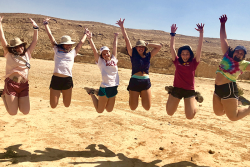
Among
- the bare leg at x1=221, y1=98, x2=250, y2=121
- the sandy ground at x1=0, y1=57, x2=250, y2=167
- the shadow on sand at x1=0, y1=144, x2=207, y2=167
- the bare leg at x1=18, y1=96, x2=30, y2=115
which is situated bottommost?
the shadow on sand at x1=0, y1=144, x2=207, y2=167

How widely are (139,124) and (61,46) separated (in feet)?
13.0

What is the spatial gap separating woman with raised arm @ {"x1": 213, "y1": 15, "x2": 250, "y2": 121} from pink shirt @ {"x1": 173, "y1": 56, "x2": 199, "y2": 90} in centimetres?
59

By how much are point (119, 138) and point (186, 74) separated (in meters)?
2.82

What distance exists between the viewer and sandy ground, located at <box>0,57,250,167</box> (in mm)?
5438

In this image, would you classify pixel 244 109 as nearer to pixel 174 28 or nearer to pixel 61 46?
pixel 174 28

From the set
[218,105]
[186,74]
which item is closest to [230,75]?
[218,105]

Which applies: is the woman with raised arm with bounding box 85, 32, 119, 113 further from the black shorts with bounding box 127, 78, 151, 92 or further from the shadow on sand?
the shadow on sand

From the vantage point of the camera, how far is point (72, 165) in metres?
5.12

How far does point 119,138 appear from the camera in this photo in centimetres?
660

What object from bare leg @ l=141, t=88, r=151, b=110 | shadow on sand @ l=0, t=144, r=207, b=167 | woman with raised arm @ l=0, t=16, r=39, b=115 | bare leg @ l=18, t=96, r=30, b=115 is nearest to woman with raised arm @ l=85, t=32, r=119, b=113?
bare leg @ l=141, t=88, r=151, b=110

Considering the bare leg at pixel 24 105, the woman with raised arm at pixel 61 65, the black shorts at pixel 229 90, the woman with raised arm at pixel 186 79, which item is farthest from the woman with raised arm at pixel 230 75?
the bare leg at pixel 24 105

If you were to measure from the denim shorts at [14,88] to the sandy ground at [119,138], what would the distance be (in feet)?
4.83

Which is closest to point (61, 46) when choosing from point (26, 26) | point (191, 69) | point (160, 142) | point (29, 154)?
point (29, 154)

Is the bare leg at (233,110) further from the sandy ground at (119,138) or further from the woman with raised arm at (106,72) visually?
the woman with raised arm at (106,72)
